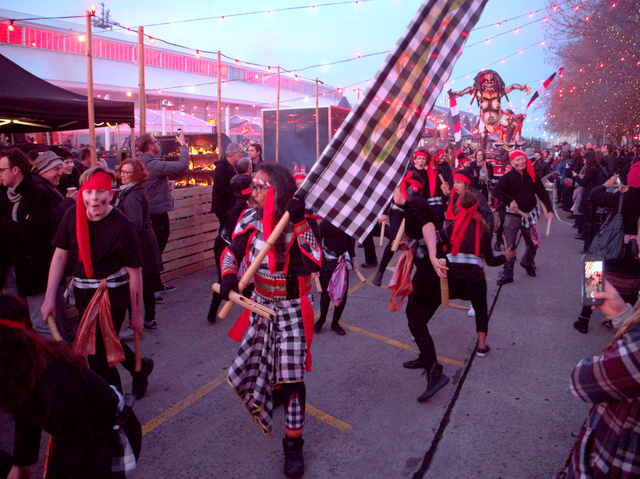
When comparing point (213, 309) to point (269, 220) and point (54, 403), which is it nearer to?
point (269, 220)

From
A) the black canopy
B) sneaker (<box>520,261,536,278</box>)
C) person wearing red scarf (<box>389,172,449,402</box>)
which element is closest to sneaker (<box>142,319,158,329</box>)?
person wearing red scarf (<box>389,172,449,402</box>)

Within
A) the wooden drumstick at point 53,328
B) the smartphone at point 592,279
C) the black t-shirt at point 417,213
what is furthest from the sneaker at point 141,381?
the smartphone at point 592,279

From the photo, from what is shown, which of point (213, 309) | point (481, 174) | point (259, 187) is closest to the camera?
point (259, 187)

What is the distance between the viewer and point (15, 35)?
27.5 meters

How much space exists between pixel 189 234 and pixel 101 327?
4838 millimetres

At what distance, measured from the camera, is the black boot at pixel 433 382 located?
3.96 meters

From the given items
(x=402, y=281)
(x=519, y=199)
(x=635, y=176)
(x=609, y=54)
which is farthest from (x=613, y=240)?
(x=609, y=54)

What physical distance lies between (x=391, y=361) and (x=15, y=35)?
3221cm

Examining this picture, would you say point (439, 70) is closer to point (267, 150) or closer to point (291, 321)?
point (291, 321)

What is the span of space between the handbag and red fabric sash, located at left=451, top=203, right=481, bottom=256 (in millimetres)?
1459

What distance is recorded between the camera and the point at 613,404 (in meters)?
1.82

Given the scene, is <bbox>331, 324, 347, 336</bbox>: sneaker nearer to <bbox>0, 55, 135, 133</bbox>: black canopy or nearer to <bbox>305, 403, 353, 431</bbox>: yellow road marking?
<bbox>305, 403, 353, 431</bbox>: yellow road marking

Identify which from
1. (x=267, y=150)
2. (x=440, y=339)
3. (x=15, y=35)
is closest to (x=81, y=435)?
(x=440, y=339)

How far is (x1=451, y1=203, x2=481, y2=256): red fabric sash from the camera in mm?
4543
